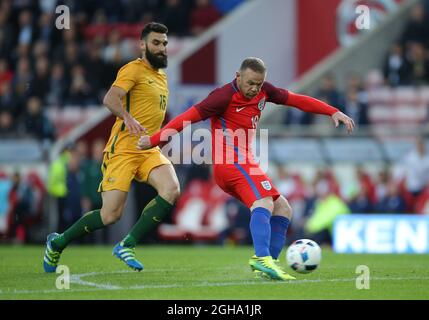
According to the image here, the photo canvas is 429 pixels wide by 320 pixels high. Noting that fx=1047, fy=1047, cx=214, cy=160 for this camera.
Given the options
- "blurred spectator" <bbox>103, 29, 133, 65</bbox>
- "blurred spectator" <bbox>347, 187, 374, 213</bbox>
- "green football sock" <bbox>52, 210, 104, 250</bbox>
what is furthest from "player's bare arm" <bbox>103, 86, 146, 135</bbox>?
"blurred spectator" <bbox>103, 29, 133, 65</bbox>

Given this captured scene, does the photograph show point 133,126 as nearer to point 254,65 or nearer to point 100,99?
point 254,65

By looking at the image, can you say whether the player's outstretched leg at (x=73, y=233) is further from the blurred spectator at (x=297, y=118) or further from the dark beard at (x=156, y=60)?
the blurred spectator at (x=297, y=118)

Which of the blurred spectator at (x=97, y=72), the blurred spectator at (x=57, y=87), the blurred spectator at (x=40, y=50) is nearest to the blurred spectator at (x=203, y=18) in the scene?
the blurred spectator at (x=97, y=72)

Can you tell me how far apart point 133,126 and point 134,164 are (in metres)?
0.62

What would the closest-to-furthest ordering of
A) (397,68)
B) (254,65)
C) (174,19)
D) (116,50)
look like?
(254,65)
(397,68)
(116,50)
(174,19)

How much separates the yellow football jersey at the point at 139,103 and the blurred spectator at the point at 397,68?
10.4 metres

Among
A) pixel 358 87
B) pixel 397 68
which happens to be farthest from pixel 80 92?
pixel 397 68

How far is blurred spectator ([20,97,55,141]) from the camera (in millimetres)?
19438

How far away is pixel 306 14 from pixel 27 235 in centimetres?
695

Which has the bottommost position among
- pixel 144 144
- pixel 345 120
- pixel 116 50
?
pixel 144 144

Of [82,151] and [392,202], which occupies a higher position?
[82,151]

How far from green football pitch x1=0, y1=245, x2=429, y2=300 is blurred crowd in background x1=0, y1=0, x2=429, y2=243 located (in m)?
5.21

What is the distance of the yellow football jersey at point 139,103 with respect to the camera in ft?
33.1

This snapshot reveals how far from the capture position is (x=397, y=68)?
19844mm
